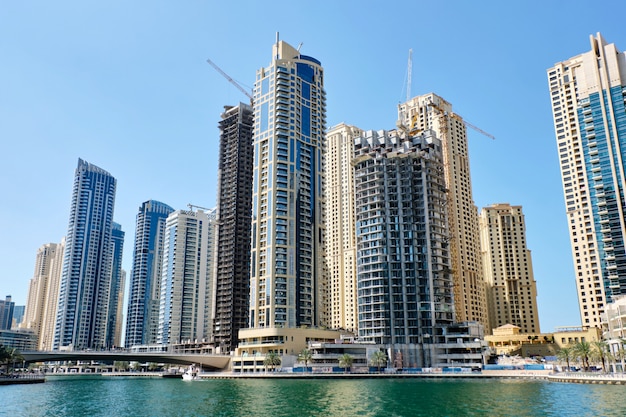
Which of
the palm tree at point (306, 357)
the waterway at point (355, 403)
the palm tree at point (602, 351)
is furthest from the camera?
the palm tree at point (306, 357)

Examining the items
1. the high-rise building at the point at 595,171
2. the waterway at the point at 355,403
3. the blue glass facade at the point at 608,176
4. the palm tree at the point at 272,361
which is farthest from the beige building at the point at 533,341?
the waterway at the point at 355,403

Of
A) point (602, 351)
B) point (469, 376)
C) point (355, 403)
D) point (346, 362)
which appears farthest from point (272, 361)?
point (602, 351)

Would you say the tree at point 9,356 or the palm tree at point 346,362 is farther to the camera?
the palm tree at point 346,362

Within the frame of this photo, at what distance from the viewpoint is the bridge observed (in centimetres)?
17375

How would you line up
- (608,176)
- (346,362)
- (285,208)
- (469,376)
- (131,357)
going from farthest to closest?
1. (285,208)
2. (131,357)
3. (608,176)
4. (346,362)
5. (469,376)

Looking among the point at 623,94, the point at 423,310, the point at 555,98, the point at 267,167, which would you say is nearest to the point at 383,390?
the point at 423,310

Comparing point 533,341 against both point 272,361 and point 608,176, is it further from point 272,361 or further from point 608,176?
point 272,361

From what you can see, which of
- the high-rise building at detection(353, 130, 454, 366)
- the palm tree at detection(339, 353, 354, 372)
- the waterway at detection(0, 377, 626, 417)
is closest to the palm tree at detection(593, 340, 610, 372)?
the waterway at detection(0, 377, 626, 417)

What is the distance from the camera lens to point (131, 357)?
17912 cm

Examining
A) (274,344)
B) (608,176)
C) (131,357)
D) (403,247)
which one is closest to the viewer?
(608,176)

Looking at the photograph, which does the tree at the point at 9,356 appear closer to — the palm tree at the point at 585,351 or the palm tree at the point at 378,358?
the palm tree at the point at 378,358

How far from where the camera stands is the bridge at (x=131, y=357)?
173750 mm

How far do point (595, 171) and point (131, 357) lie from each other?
15930 cm

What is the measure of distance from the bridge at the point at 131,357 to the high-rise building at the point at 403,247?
52.8 metres
